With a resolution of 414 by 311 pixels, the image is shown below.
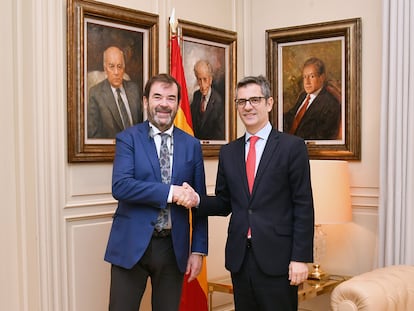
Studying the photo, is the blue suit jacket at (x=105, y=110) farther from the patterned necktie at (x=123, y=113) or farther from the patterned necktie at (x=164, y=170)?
the patterned necktie at (x=164, y=170)

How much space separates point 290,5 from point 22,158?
88.7 inches

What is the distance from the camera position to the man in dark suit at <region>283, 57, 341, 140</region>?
4051mm

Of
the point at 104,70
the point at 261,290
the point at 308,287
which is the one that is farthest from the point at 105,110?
the point at 308,287

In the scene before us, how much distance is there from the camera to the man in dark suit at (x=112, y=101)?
3387 mm

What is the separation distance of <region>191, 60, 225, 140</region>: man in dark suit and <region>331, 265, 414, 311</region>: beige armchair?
1661mm

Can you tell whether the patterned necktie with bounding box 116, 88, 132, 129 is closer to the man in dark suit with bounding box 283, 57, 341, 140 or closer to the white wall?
the white wall

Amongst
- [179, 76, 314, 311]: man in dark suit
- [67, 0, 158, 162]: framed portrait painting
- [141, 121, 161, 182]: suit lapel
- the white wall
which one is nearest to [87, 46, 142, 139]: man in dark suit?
[67, 0, 158, 162]: framed portrait painting

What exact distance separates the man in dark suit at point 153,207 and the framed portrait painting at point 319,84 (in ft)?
4.98

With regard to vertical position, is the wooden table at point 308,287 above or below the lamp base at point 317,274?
below

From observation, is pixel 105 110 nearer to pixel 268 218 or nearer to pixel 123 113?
pixel 123 113

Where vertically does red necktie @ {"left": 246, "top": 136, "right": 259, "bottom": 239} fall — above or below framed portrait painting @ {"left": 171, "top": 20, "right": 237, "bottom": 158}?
below

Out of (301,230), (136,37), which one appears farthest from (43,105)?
(301,230)

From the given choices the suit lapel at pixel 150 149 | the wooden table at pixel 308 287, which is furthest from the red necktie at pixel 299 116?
the suit lapel at pixel 150 149

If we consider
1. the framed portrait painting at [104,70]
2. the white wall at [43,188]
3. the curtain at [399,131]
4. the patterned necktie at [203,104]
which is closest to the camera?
the white wall at [43,188]
